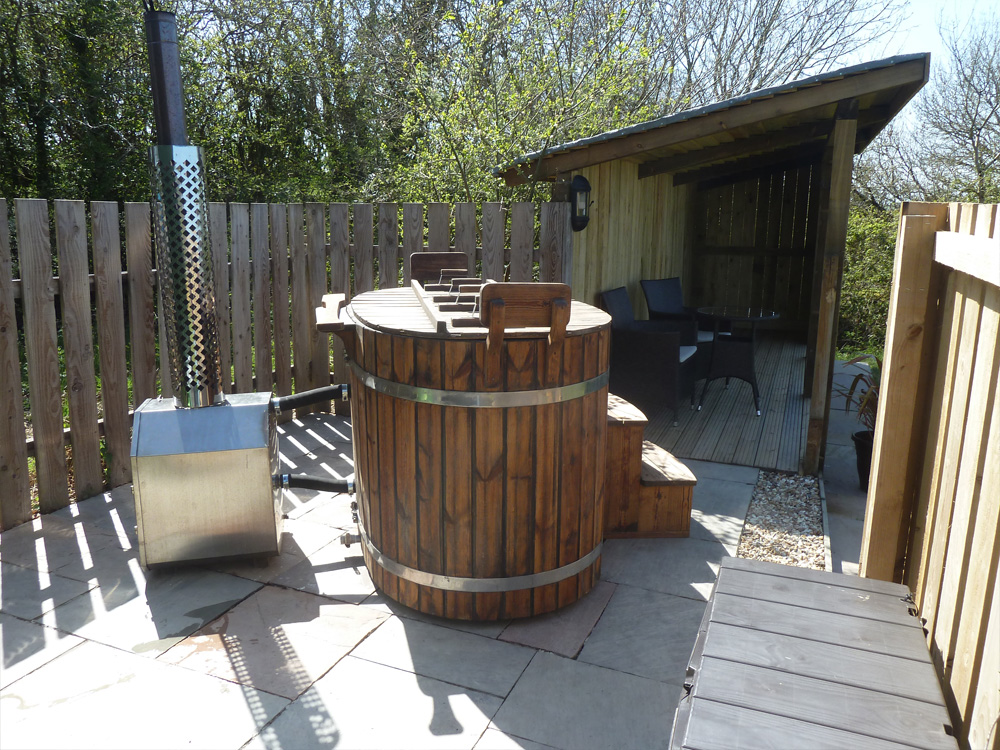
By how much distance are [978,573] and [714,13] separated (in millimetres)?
16172

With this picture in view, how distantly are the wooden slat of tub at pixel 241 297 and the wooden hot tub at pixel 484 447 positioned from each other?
221 cm

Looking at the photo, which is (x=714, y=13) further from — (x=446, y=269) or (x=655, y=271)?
(x=446, y=269)

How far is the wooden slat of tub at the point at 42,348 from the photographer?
141 inches

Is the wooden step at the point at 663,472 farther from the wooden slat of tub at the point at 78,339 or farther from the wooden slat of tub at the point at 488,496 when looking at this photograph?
the wooden slat of tub at the point at 78,339

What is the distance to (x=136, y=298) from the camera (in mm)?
4133

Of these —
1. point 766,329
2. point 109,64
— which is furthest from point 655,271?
point 109,64

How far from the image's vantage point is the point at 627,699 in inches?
97.8

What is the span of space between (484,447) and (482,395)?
0.61 feet

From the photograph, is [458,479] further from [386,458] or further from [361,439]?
[361,439]

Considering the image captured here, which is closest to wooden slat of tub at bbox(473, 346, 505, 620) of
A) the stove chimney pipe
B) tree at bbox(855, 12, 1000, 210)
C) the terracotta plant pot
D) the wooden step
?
the wooden step

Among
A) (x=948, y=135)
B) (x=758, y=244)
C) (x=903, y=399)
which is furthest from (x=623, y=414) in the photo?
(x=948, y=135)

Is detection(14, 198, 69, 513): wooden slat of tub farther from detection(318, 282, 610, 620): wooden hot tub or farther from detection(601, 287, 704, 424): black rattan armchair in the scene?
detection(601, 287, 704, 424): black rattan armchair

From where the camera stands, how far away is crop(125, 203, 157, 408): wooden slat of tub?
4.05 m

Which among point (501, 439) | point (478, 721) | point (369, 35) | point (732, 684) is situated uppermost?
point (369, 35)
